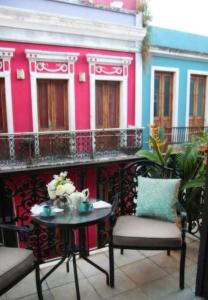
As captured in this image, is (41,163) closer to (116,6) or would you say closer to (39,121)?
(39,121)

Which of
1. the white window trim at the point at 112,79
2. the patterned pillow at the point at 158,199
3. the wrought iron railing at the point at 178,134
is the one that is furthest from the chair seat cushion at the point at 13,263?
the wrought iron railing at the point at 178,134

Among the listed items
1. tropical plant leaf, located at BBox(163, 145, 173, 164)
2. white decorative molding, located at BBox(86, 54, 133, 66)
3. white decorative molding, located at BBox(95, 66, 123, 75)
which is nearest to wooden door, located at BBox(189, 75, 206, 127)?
white decorative molding, located at BBox(86, 54, 133, 66)

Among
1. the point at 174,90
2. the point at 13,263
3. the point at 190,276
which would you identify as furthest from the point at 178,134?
the point at 13,263

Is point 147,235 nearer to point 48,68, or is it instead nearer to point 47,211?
point 47,211

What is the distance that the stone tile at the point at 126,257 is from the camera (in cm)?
218

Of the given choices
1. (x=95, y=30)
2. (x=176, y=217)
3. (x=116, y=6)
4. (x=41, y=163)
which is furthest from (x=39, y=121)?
(x=176, y=217)

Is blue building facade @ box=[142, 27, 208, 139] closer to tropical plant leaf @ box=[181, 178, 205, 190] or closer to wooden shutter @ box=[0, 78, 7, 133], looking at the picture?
wooden shutter @ box=[0, 78, 7, 133]

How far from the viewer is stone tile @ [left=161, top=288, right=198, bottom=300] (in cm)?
177

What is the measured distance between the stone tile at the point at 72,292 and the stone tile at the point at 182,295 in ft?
1.57

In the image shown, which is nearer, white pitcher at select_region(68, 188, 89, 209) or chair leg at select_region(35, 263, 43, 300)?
chair leg at select_region(35, 263, 43, 300)

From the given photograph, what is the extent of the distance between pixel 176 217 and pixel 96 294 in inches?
31.6

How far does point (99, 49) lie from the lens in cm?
691

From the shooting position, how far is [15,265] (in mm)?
1527

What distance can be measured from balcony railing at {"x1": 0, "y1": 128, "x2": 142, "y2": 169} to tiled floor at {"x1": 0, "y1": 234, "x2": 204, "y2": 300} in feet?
14.6
